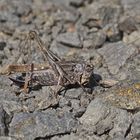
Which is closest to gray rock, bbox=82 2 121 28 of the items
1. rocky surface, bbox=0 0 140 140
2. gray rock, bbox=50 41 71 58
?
rocky surface, bbox=0 0 140 140

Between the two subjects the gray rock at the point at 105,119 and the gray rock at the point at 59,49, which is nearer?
the gray rock at the point at 105,119

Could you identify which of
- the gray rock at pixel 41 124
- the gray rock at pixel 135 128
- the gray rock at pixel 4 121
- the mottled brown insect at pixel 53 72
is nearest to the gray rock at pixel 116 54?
the mottled brown insect at pixel 53 72

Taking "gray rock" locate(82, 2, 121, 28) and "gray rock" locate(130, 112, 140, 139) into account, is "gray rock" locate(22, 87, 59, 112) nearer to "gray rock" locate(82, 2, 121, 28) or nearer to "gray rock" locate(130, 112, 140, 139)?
"gray rock" locate(130, 112, 140, 139)

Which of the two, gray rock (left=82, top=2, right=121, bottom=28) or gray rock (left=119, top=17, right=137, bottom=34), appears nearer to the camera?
gray rock (left=119, top=17, right=137, bottom=34)

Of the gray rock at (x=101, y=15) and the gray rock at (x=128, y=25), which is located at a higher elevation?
the gray rock at (x=101, y=15)

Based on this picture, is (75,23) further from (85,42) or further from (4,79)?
(4,79)

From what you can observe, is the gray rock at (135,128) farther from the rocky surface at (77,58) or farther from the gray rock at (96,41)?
the gray rock at (96,41)

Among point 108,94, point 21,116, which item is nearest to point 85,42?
point 108,94
